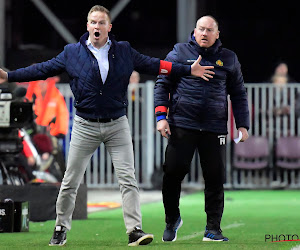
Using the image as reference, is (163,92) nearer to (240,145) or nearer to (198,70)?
(198,70)

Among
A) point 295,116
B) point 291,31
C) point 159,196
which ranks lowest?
point 159,196

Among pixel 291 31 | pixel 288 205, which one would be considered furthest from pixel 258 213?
pixel 291 31

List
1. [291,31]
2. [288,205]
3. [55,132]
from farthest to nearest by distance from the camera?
[291,31]
[55,132]
[288,205]

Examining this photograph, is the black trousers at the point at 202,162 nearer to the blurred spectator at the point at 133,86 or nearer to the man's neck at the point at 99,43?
the man's neck at the point at 99,43

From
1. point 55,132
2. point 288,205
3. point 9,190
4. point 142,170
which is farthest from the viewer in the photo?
→ point 142,170

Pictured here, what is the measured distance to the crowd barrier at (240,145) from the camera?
20422 millimetres

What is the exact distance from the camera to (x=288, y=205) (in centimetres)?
1633

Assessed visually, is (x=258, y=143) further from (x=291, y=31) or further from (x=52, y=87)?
(x=291, y=31)

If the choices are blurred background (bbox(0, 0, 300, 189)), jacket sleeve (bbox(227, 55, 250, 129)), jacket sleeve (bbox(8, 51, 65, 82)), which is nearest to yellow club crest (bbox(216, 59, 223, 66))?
jacket sleeve (bbox(227, 55, 250, 129))

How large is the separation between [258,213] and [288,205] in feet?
5.90

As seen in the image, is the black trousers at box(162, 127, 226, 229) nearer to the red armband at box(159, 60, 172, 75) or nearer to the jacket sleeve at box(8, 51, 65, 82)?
the red armband at box(159, 60, 172, 75)

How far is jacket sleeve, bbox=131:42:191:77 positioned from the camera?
958 cm

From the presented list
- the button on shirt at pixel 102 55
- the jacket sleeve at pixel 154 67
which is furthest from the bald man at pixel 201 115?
the button on shirt at pixel 102 55

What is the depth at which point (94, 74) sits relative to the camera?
9328 mm
